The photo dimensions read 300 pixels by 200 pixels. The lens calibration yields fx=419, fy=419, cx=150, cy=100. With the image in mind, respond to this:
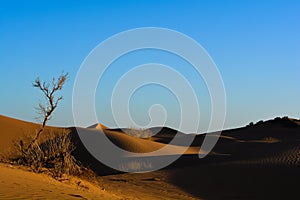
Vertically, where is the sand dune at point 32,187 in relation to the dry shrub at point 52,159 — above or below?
below

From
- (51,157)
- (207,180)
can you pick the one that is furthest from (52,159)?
(207,180)

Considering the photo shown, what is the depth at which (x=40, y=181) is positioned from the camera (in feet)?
41.4

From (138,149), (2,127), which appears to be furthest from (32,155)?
(2,127)

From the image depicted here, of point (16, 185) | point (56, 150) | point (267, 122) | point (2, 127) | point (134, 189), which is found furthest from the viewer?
point (267, 122)

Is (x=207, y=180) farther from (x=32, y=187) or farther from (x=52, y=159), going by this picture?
(x=32, y=187)

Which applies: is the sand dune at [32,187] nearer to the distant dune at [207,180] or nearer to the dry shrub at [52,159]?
the distant dune at [207,180]

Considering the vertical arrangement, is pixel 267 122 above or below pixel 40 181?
above

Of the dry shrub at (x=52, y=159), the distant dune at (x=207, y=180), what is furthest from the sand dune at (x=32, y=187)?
the dry shrub at (x=52, y=159)

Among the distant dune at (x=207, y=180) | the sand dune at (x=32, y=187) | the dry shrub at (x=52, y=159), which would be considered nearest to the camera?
the sand dune at (x=32, y=187)

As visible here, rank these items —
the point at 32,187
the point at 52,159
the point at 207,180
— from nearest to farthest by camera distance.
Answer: the point at 32,187 < the point at 52,159 < the point at 207,180

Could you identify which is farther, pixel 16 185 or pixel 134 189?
pixel 134 189

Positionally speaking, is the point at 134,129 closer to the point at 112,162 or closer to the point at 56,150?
the point at 112,162

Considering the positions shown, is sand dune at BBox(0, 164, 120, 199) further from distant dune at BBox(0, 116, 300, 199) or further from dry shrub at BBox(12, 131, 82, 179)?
dry shrub at BBox(12, 131, 82, 179)

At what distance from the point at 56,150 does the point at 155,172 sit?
351 inches
